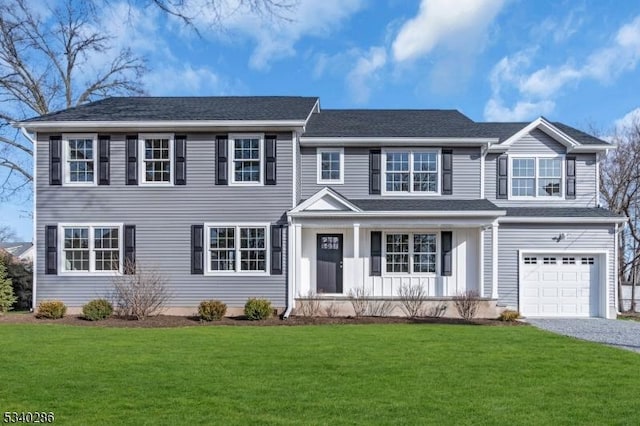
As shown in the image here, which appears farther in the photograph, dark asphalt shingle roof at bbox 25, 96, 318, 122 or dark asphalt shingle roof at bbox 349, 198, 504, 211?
dark asphalt shingle roof at bbox 25, 96, 318, 122

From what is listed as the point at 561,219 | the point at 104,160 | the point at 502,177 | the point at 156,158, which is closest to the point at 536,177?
the point at 502,177

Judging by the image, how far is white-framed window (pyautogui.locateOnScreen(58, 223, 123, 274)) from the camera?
1678 centimetres

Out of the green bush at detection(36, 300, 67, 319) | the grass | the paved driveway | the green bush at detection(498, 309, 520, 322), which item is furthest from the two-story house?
the grass

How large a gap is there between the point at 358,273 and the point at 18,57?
19.6 meters

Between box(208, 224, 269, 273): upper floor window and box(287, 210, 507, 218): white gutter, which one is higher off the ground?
box(287, 210, 507, 218): white gutter

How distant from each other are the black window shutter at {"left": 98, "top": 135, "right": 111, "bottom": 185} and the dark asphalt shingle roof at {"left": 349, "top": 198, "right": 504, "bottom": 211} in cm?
752

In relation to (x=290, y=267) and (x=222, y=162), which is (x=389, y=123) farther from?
(x=290, y=267)

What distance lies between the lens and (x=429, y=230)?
58.2 feet

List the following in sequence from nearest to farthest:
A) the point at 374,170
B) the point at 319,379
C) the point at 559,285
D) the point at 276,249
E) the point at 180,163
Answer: the point at 319,379
the point at 276,249
the point at 180,163
the point at 374,170
the point at 559,285

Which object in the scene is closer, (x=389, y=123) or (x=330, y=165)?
(x=330, y=165)

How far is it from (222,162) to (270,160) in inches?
57.2

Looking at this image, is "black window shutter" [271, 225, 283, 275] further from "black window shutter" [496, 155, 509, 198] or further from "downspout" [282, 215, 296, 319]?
"black window shutter" [496, 155, 509, 198]

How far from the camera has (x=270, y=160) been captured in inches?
656

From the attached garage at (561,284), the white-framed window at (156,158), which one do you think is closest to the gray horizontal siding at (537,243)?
the attached garage at (561,284)
